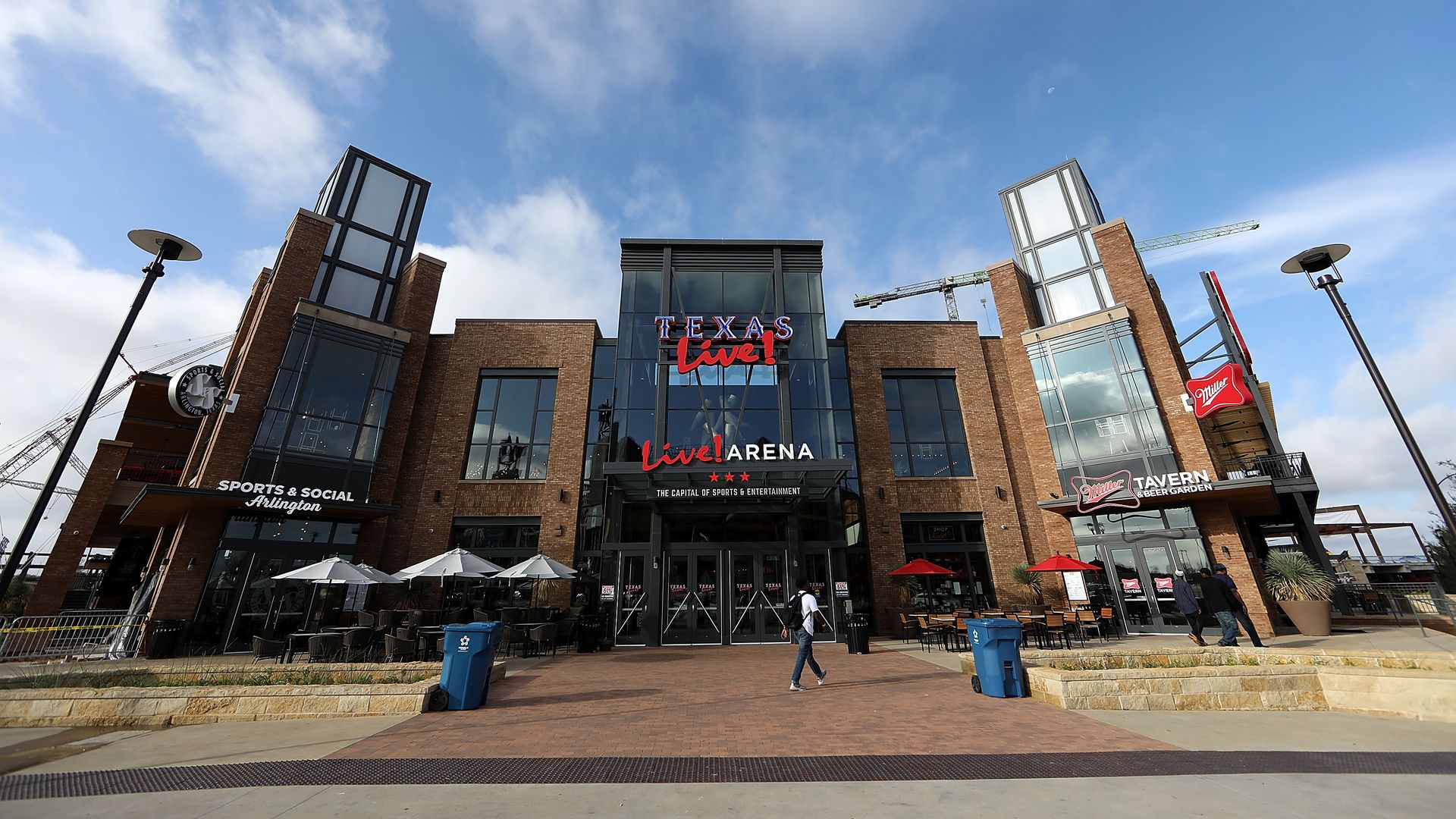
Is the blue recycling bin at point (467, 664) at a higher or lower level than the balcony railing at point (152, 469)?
lower

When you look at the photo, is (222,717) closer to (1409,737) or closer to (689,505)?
(689,505)

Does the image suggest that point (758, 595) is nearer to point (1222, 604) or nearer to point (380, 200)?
point (1222, 604)

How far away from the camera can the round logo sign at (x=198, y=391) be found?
51.2ft

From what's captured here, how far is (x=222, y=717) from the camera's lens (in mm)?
7879

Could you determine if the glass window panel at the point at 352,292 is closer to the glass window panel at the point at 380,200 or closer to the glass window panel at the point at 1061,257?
the glass window panel at the point at 380,200

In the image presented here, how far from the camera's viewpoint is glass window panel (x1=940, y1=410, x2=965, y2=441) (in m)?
21.5

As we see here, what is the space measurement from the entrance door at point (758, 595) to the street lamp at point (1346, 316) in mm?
13332

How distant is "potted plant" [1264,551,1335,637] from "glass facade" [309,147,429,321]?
3033 centimetres

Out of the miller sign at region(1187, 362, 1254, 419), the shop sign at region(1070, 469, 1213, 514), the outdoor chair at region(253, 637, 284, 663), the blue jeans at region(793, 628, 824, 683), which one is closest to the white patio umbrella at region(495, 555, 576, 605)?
the outdoor chair at region(253, 637, 284, 663)

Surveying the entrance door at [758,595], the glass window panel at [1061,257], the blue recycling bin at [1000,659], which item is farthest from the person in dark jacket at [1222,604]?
the glass window panel at [1061,257]

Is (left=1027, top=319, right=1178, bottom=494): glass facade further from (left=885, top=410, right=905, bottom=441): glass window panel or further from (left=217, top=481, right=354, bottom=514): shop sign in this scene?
(left=217, top=481, right=354, bottom=514): shop sign

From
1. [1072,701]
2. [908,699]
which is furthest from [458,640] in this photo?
[1072,701]

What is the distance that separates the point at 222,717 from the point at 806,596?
29.4 ft

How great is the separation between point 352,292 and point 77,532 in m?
12.8
